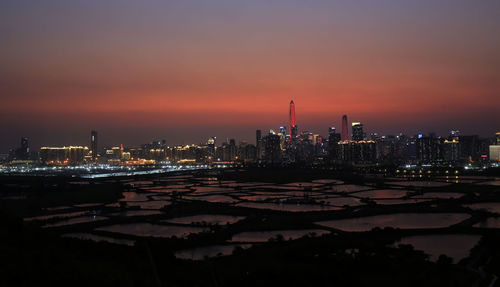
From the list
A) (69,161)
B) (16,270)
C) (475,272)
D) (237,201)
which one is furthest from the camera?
(69,161)

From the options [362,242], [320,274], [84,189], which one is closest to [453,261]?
[362,242]

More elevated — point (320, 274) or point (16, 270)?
point (16, 270)

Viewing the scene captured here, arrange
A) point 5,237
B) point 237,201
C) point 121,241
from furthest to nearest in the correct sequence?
point 237,201 → point 121,241 → point 5,237

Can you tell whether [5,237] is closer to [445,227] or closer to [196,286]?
[196,286]

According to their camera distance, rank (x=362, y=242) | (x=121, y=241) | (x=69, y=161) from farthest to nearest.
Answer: (x=69, y=161)
(x=121, y=241)
(x=362, y=242)

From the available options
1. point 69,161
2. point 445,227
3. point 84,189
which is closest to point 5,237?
point 445,227

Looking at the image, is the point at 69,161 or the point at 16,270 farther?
the point at 69,161

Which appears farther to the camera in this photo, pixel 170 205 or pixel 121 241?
pixel 170 205

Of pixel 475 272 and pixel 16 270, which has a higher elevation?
pixel 16 270

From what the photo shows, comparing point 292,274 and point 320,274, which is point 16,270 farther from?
point 320,274
